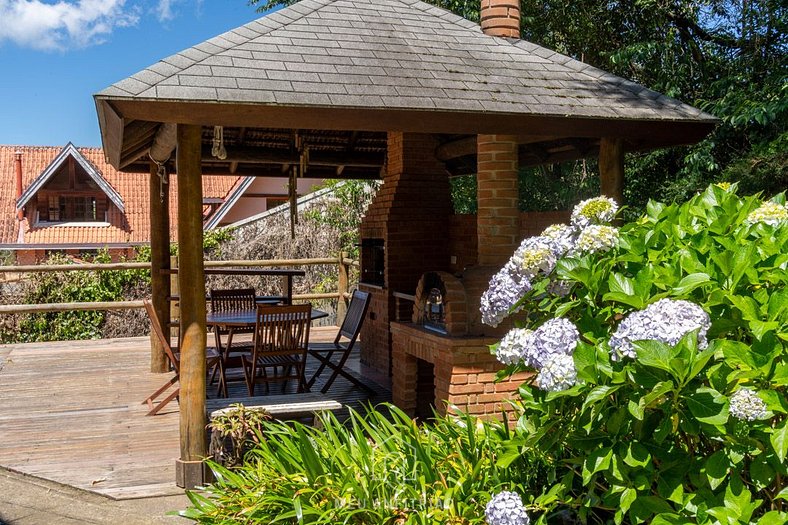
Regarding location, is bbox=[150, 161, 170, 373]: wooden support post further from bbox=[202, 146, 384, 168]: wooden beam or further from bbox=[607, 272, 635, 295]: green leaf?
bbox=[607, 272, 635, 295]: green leaf

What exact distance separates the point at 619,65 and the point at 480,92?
6.94 m

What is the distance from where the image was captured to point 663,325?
96.1 inches

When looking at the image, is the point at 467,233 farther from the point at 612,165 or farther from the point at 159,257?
the point at 159,257

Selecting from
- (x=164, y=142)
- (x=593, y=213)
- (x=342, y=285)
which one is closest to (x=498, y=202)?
(x=164, y=142)

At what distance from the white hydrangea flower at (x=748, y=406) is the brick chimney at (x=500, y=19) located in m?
5.33

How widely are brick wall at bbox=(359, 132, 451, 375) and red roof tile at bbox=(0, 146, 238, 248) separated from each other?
16236 mm

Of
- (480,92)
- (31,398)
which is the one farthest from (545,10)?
(31,398)

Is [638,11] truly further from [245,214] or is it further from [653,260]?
[245,214]

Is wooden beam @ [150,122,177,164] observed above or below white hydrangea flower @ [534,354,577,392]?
above

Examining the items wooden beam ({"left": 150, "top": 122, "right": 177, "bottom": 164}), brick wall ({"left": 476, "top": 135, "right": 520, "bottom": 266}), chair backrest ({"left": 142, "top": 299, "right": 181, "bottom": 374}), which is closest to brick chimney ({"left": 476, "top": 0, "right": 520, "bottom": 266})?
brick wall ({"left": 476, "top": 135, "right": 520, "bottom": 266})

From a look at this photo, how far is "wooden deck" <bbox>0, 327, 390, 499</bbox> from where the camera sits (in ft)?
17.7

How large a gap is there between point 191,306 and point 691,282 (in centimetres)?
341

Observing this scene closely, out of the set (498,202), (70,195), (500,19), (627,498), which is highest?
(500,19)

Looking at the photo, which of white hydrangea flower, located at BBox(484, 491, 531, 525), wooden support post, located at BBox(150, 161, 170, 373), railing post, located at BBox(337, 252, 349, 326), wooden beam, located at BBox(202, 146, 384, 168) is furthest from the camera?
railing post, located at BBox(337, 252, 349, 326)
